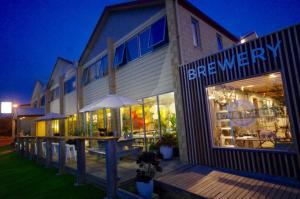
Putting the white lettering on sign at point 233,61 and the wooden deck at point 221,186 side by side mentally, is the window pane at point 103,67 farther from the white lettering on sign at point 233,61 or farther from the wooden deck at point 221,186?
the wooden deck at point 221,186

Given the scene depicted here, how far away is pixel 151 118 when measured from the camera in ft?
28.7

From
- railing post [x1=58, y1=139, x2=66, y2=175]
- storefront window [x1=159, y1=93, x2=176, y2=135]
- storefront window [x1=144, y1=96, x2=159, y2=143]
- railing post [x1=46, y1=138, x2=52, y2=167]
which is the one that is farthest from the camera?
railing post [x1=46, y1=138, x2=52, y2=167]

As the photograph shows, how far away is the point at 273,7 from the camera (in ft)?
373

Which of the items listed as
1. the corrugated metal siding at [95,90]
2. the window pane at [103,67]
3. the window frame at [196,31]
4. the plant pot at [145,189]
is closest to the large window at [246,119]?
the plant pot at [145,189]

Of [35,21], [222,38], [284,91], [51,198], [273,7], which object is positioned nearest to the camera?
[284,91]

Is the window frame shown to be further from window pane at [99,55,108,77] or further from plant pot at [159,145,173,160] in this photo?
window pane at [99,55,108,77]

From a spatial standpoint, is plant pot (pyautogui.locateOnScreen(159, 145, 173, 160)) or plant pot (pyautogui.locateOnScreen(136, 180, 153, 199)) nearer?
plant pot (pyautogui.locateOnScreen(136, 180, 153, 199))

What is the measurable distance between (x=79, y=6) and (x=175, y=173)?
135 metres

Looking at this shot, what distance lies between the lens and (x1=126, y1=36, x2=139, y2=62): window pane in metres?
9.71

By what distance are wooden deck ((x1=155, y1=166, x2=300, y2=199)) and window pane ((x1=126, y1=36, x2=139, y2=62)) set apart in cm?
648

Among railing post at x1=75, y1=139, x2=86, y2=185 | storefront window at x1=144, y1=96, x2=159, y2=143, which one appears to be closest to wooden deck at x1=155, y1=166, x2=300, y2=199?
railing post at x1=75, y1=139, x2=86, y2=185

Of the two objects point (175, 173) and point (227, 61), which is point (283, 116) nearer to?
point (227, 61)

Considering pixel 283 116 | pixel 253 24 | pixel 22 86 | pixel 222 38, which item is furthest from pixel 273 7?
pixel 22 86

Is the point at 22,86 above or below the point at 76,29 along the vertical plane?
below
